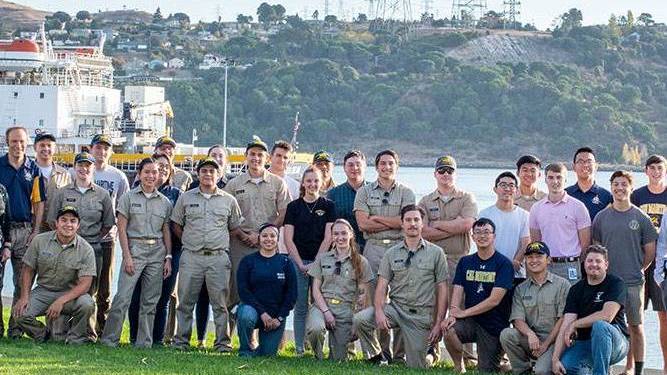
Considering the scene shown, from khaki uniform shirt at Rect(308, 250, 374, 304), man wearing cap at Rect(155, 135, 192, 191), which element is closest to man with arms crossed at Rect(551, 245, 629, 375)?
khaki uniform shirt at Rect(308, 250, 374, 304)

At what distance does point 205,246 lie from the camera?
13.4 metres

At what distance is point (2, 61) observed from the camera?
59.7m

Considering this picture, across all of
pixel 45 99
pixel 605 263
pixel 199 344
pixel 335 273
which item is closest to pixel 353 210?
pixel 335 273

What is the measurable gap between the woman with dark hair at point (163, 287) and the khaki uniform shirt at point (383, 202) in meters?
1.85

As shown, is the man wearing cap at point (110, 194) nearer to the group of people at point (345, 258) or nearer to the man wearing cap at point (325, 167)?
the group of people at point (345, 258)

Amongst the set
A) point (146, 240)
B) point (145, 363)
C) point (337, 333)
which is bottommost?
point (145, 363)

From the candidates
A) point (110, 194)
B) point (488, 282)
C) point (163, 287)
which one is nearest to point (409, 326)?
point (488, 282)

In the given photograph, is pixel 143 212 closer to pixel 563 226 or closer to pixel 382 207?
pixel 382 207

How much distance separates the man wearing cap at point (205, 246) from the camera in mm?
13336

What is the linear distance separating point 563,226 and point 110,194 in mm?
4684

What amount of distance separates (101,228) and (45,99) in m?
47.0

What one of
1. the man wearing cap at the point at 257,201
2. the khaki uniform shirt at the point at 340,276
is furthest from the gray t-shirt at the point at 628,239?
the man wearing cap at the point at 257,201

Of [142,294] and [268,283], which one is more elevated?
[268,283]

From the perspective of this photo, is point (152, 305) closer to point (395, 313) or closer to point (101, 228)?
point (101, 228)
